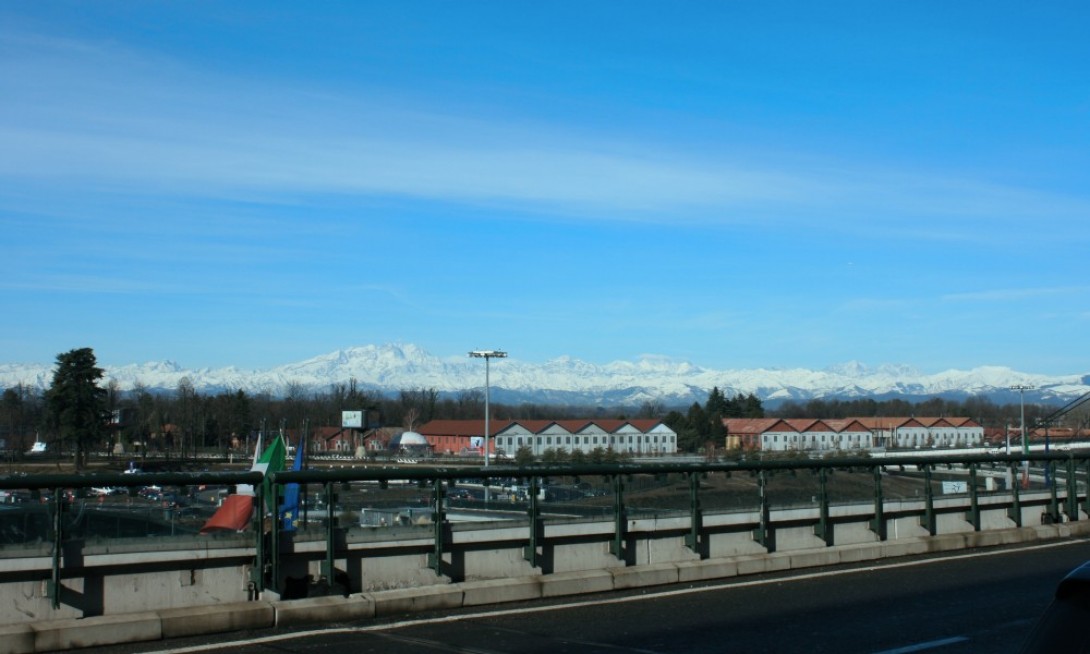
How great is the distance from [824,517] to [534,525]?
5216 millimetres

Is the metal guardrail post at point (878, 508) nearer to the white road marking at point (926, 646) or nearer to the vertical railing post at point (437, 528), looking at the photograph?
the white road marking at point (926, 646)

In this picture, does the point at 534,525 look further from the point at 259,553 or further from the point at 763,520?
the point at 763,520

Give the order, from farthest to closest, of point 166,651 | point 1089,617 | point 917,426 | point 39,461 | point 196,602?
point 917,426 → point 39,461 → point 196,602 → point 166,651 → point 1089,617

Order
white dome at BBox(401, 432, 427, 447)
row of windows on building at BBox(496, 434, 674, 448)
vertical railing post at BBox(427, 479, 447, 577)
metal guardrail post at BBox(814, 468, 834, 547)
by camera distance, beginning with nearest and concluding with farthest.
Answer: vertical railing post at BBox(427, 479, 447, 577), metal guardrail post at BBox(814, 468, 834, 547), row of windows on building at BBox(496, 434, 674, 448), white dome at BBox(401, 432, 427, 447)

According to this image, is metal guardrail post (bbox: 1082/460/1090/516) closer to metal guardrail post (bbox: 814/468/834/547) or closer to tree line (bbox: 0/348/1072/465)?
metal guardrail post (bbox: 814/468/834/547)

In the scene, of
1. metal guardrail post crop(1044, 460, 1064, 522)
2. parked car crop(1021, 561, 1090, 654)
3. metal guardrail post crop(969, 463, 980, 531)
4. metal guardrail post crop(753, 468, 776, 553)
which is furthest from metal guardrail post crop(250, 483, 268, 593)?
metal guardrail post crop(1044, 460, 1064, 522)

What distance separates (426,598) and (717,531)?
4.82 metres

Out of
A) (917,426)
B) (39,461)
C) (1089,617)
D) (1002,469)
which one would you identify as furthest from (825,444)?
(1089,617)

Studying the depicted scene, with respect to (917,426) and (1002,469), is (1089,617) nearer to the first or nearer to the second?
(1002,469)

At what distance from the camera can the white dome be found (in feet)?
509

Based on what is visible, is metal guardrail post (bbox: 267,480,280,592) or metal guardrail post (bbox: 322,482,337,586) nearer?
metal guardrail post (bbox: 267,480,280,592)

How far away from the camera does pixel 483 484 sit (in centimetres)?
1359

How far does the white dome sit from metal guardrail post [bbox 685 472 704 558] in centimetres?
Answer: 13995

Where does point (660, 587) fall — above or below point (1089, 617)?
below
